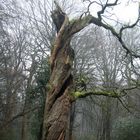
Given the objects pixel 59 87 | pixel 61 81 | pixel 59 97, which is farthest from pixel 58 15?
pixel 59 97

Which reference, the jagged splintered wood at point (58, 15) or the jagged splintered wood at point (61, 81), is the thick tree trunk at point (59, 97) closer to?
the jagged splintered wood at point (61, 81)

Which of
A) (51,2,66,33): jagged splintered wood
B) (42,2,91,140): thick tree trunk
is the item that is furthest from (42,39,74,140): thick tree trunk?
(51,2,66,33): jagged splintered wood

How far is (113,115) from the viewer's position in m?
31.9

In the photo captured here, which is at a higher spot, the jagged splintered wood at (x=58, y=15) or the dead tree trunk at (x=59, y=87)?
the jagged splintered wood at (x=58, y=15)

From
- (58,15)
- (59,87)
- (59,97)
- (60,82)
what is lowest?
(59,97)

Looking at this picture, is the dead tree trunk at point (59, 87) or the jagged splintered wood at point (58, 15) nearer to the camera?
the dead tree trunk at point (59, 87)

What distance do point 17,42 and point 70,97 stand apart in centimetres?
1487

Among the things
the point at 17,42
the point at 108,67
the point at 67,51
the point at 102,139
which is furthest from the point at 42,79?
the point at 102,139

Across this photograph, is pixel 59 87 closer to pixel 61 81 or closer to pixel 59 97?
pixel 61 81

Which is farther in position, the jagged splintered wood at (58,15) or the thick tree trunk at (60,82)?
the jagged splintered wood at (58,15)

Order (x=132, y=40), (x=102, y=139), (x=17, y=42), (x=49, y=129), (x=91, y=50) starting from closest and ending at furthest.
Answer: (x=49, y=129), (x=17, y=42), (x=91, y=50), (x=132, y=40), (x=102, y=139)

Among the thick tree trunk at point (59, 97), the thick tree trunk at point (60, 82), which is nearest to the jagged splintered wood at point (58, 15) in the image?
the thick tree trunk at point (60, 82)

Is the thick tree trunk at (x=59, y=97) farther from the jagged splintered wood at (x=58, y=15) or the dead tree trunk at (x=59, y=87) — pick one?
the jagged splintered wood at (x=58, y=15)

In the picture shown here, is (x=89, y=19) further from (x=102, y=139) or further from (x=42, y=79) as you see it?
(x=102, y=139)
